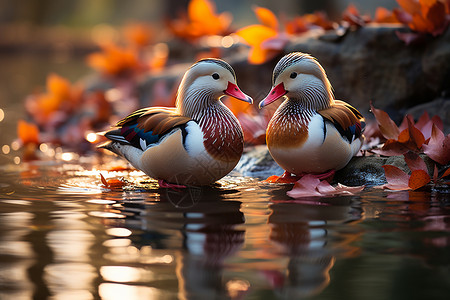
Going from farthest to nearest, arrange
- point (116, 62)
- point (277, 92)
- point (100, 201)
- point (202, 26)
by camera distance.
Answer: point (116, 62) < point (202, 26) < point (277, 92) < point (100, 201)

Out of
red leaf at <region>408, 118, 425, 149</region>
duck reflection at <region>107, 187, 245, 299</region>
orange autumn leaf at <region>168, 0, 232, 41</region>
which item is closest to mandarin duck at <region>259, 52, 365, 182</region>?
red leaf at <region>408, 118, 425, 149</region>

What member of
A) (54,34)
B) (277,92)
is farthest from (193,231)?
(54,34)

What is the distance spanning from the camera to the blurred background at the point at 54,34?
40.4ft

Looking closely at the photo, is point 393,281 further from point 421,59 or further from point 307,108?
point 421,59

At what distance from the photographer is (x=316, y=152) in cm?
375

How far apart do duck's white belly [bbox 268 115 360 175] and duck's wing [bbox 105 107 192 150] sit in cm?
66

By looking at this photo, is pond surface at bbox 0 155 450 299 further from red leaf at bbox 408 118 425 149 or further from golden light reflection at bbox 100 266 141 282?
red leaf at bbox 408 118 425 149

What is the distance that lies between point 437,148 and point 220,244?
1841 mm

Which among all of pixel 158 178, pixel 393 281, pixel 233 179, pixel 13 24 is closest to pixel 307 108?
pixel 233 179

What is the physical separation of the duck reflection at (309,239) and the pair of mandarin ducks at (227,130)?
1.40ft

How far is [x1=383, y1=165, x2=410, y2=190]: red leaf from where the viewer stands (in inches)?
146

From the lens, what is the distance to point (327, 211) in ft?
10.6

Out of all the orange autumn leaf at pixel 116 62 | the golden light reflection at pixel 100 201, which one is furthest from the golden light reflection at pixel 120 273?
the orange autumn leaf at pixel 116 62

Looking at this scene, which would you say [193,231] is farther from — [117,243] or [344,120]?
[344,120]
